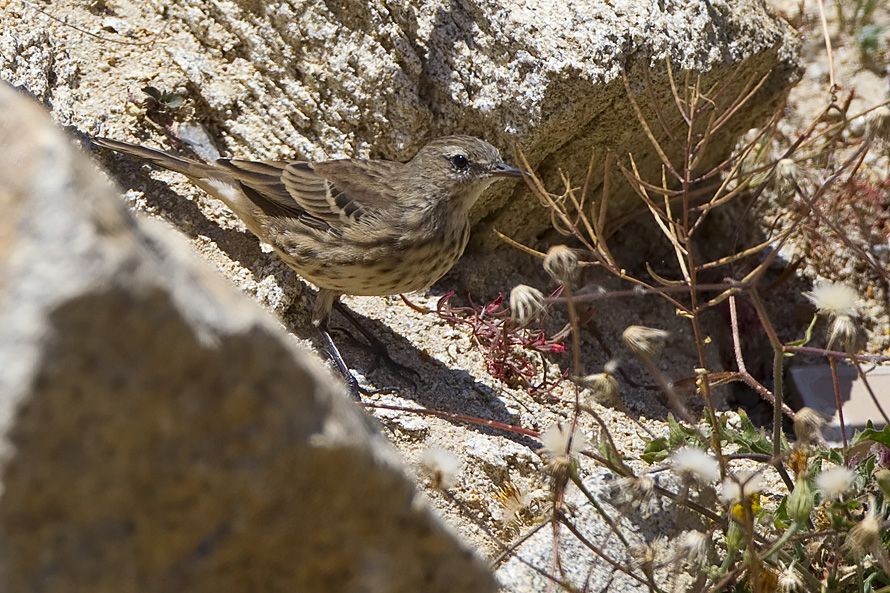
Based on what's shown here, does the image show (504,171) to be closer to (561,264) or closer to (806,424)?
(561,264)

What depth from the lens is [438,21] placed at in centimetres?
495

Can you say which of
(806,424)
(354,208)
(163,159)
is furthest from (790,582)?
(163,159)

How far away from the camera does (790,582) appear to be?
9.34 feet

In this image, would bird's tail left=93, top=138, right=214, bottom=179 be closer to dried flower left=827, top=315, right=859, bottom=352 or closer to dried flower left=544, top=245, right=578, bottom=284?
dried flower left=544, top=245, right=578, bottom=284

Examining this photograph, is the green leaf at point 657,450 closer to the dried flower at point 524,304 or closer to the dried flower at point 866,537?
the dried flower at point 524,304

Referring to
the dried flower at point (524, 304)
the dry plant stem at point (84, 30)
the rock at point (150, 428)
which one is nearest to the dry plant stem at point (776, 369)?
the dried flower at point (524, 304)

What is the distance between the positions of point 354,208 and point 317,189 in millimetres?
190

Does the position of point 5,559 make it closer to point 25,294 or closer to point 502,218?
point 25,294

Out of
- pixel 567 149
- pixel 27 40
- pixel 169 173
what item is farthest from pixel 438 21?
pixel 27 40

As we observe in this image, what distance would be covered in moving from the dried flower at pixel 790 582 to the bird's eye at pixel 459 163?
248cm

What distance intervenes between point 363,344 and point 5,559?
3.52 metres

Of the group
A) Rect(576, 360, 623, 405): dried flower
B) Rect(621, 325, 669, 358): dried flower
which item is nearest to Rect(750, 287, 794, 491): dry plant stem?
Rect(621, 325, 669, 358): dried flower

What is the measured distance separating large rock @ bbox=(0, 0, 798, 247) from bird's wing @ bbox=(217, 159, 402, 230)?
301 mm

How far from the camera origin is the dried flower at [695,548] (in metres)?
2.66
